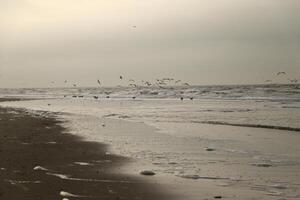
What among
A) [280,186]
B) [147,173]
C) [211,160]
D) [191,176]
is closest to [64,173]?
[147,173]

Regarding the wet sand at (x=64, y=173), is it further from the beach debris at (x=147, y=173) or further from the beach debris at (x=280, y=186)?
the beach debris at (x=280, y=186)

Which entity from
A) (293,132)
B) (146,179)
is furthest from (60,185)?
(293,132)

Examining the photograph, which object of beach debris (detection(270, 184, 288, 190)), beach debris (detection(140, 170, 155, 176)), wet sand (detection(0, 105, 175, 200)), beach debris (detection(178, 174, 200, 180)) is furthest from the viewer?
beach debris (detection(140, 170, 155, 176))

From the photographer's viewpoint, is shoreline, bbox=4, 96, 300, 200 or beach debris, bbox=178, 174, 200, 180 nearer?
shoreline, bbox=4, 96, 300, 200

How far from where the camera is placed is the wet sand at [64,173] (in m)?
7.68

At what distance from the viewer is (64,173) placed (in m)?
9.52

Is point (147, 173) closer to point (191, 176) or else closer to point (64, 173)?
point (191, 176)

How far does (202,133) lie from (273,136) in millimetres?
2723

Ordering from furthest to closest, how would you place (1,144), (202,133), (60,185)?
(202,133)
(1,144)
(60,185)

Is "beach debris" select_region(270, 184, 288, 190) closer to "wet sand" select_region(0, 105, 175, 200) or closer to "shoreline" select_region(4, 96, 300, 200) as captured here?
"shoreline" select_region(4, 96, 300, 200)

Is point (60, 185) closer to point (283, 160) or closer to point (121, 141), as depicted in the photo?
point (283, 160)

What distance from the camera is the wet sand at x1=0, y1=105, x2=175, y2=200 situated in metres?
7.68

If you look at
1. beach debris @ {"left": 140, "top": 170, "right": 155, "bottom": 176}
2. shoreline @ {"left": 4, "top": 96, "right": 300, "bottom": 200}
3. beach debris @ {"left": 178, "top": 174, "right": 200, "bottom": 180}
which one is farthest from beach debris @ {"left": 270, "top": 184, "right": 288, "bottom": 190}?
beach debris @ {"left": 140, "top": 170, "right": 155, "bottom": 176}

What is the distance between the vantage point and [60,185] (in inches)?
325
